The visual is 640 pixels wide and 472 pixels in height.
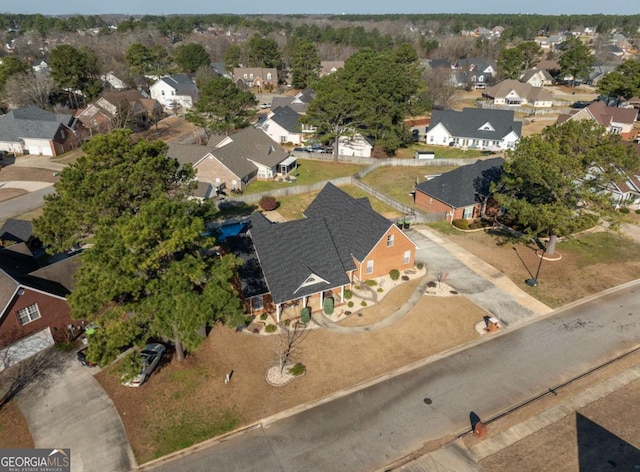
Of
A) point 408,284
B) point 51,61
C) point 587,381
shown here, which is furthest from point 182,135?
point 587,381

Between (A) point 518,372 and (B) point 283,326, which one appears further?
(B) point 283,326

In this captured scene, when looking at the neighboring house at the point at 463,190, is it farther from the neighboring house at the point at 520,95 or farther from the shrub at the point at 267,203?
the neighboring house at the point at 520,95

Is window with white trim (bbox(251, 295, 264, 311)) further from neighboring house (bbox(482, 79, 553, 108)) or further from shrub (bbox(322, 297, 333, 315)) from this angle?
neighboring house (bbox(482, 79, 553, 108))

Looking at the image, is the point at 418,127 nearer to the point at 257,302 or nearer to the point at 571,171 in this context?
the point at 571,171

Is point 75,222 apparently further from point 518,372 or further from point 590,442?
point 590,442

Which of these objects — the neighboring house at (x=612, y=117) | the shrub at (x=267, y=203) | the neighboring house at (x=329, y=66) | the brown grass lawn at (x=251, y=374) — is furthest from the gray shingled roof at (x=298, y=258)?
the neighboring house at (x=329, y=66)

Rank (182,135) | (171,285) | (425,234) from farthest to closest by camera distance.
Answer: (182,135) → (425,234) → (171,285)
